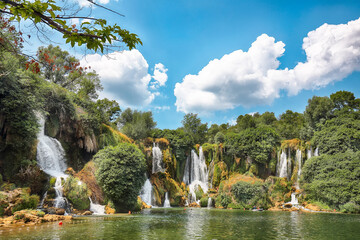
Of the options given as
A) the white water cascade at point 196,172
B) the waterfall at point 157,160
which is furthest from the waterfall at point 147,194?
the white water cascade at point 196,172

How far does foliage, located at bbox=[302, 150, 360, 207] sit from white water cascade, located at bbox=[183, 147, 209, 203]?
60.4ft

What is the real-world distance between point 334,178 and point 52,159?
3450cm

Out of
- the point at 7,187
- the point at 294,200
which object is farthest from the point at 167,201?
the point at 7,187

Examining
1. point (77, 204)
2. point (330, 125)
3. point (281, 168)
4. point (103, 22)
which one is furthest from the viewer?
point (281, 168)

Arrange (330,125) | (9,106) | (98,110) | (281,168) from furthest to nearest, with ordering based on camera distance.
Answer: (281,168) < (330,125) < (98,110) < (9,106)

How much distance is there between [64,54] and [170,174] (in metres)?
33.1

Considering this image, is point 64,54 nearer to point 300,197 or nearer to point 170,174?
point 170,174

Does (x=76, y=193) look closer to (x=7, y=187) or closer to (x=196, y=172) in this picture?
(x=7, y=187)

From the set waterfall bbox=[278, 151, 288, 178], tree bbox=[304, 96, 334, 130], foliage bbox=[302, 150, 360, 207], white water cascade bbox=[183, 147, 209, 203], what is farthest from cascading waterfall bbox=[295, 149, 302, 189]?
white water cascade bbox=[183, 147, 209, 203]

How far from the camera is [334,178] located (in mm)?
30203

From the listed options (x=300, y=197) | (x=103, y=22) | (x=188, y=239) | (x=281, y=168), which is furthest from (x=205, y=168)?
(x=103, y=22)

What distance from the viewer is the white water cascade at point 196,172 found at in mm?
45350

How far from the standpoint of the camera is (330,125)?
38.0m

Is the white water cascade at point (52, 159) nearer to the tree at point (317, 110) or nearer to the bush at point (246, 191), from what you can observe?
the bush at point (246, 191)
